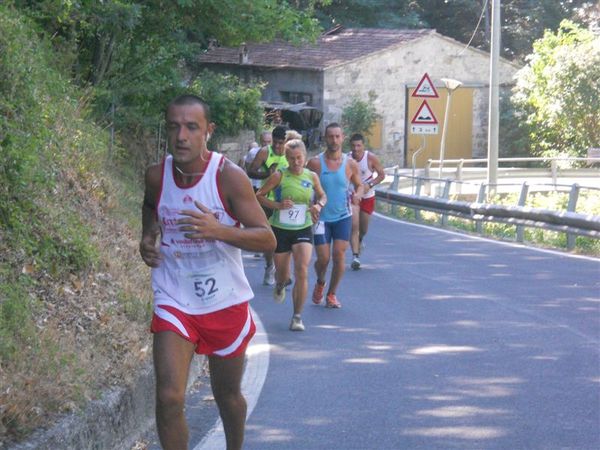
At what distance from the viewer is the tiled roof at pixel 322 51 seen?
43969 mm

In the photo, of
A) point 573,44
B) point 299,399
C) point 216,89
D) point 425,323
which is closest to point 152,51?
point 216,89

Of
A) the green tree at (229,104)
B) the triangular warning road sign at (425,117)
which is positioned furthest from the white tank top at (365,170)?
the triangular warning road sign at (425,117)

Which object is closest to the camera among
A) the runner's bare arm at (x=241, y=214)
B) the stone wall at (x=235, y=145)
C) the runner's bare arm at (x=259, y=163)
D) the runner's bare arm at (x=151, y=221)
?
Result: the runner's bare arm at (x=241, y=214)

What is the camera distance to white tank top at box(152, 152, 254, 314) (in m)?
5.61

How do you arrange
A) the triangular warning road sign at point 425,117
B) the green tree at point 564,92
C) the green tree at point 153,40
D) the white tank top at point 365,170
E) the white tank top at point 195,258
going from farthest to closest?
Answer: the green tree at point 564,92, the triangular warning road sign at point 425,117, the green tree at point 153,40, the white tank top at point 365,170, the white tank top at point 195,258

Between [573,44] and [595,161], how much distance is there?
622 cm

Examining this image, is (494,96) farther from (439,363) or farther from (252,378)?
(252,378)

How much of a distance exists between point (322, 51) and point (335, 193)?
33565 mm

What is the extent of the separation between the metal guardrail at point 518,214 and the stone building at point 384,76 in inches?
682

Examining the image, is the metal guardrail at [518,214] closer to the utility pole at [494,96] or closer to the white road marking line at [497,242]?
the white road marking line at [497,242]

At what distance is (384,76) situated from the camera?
45.1m

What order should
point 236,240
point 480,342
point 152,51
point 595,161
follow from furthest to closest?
point 595,161
point 152,51
point 480,342
point 236,240

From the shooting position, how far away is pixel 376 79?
44875mm

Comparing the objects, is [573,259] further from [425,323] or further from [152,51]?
[152,51]
